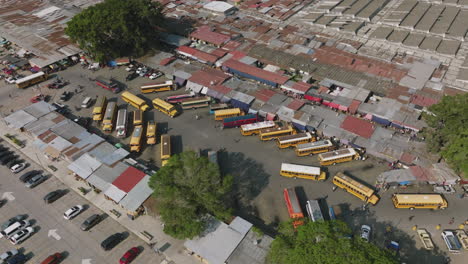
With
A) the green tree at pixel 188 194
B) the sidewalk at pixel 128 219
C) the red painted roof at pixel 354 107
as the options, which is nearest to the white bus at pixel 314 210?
the green tree at pixel 188 194

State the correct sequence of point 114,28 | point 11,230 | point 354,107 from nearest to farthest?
point 11,230
point 354,107
point 114,28

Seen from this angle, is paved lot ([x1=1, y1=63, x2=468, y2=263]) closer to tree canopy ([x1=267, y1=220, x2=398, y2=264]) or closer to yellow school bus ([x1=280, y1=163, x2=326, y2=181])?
yellow school bus ([x1=280, y1=163, x2=326, y2=181])

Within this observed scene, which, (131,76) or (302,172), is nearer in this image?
(302,172)

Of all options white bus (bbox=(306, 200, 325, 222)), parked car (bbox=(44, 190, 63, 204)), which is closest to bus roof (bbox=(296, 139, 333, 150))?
white bus (bbox=(306, 200, 325, 222))

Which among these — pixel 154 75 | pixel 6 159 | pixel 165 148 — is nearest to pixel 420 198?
pixel 165 148

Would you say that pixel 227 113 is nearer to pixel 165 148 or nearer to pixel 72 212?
pixel 165 148

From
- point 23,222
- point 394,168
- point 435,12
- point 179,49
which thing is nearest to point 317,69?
point 394,168
